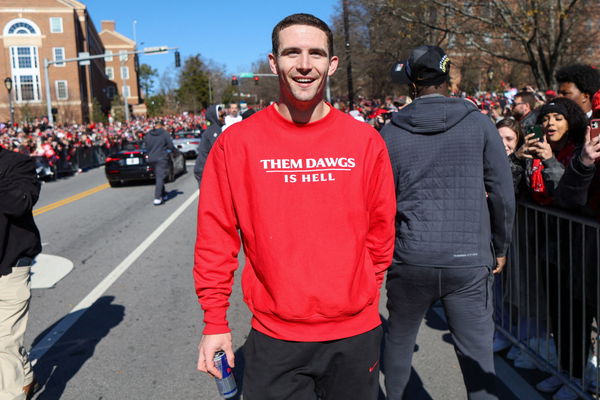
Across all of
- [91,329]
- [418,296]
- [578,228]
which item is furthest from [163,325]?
[578,228]

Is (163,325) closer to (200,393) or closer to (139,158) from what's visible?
(200,393)

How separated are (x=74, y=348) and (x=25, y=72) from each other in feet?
232

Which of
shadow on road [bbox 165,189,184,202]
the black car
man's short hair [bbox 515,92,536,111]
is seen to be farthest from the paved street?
the black car

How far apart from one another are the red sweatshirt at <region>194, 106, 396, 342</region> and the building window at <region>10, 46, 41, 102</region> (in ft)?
236

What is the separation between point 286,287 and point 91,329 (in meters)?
3.89

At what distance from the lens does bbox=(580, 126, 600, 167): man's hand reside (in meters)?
3.02

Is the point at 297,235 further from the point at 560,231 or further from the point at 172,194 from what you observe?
the point at 172,194

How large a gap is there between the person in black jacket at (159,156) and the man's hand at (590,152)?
37.3 ft

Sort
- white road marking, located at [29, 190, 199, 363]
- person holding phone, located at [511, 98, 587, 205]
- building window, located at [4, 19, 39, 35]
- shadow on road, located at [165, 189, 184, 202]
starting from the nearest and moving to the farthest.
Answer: person holding phone, located at [511, 98, 587, 205] < white road marking, located at [29, 190, 199, 363] < shadow on road, located at [165, 189, 184, 202] < building window, located at [4, 19, 39, 35]

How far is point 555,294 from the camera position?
159 inches

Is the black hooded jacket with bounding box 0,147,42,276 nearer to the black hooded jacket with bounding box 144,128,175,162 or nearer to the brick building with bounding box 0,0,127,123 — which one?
the black hooded jacket with bounding box 144,128,175,162

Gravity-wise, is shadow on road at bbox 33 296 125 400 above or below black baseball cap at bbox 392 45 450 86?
below

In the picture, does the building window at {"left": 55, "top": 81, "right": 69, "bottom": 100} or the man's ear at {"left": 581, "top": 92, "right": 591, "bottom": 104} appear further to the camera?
the building window at {"left": 55, "top": 81, "right": 69, "bottom": 100}

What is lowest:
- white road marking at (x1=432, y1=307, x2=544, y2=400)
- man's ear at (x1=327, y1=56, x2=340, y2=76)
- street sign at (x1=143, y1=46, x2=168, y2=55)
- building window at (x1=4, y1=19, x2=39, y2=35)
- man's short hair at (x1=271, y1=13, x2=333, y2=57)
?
white road marking at (x1=432, y1=307, x2=544, y2=400)
